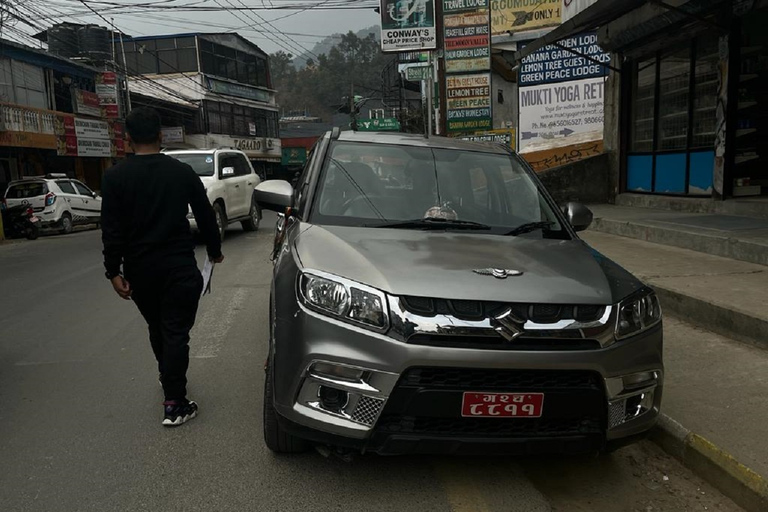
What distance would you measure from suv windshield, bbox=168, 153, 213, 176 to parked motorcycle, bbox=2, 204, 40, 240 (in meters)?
6.45

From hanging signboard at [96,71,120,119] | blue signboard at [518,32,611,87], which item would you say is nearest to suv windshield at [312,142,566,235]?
blue signboard at [518,32,611,87]

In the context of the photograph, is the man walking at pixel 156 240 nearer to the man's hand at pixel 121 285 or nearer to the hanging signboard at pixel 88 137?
the man's hand at pixel 121 285

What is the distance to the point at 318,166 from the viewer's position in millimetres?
3842

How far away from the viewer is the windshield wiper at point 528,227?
352 cm

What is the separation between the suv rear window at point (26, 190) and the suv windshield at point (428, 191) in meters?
15.5

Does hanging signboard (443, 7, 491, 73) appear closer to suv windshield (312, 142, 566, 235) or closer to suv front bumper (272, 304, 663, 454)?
suv windshield (312, 142, 566, 235)

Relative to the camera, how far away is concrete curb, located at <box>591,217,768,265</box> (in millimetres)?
6520

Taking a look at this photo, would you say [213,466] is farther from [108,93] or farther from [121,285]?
[108,93]

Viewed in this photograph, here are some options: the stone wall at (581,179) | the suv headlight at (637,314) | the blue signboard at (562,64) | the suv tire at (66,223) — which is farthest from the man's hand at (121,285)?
the blue signboard at (562,64)

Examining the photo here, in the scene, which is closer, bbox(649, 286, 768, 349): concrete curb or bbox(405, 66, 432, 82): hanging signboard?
bbox(649, 286, 768, 349): concrete curb

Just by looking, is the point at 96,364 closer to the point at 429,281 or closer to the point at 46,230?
the point at 429,281

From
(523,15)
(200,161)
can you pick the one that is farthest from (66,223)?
(523,15)

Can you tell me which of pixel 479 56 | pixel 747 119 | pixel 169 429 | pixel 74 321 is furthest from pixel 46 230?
pixel 747 119

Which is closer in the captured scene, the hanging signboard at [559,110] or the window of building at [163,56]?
the hanging signboard at [559,110]
